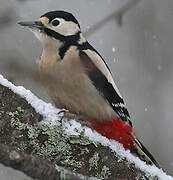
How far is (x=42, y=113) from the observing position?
8.16 ft

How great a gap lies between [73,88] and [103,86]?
0.28 metres

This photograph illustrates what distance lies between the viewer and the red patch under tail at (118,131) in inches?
130

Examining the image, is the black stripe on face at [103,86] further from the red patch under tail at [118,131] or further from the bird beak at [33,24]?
the bird beak at [33,24]

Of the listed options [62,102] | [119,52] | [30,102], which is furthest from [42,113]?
[119,52]

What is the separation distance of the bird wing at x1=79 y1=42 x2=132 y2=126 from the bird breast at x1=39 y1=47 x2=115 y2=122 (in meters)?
0.05

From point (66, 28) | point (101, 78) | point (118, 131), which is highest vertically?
point (66, 28)

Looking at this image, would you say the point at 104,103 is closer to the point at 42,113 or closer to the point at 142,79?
the point at 42,113

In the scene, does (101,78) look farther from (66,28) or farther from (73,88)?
(66,28)

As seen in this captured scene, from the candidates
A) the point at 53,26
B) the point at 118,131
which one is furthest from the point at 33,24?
the point at 118,131

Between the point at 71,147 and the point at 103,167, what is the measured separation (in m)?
0.18

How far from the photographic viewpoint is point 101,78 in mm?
3713

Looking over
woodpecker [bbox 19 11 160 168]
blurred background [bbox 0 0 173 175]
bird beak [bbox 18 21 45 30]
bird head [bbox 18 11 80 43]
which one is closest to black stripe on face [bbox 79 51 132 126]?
woodpecker [bbox 19 11 160 168]

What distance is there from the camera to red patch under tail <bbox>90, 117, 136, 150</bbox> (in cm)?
330

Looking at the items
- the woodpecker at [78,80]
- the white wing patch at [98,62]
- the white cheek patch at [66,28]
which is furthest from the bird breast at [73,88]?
the white cheek patch at [66,28]
